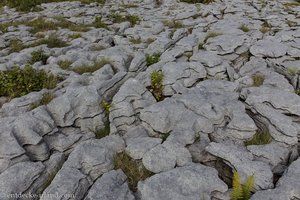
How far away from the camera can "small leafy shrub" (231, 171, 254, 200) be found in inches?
202

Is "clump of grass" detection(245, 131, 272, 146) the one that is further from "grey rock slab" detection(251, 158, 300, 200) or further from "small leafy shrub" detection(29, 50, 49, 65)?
"small leafy shrub" detection(29, 50, 49, 65)

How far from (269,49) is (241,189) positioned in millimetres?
7879

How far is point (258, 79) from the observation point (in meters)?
9.29

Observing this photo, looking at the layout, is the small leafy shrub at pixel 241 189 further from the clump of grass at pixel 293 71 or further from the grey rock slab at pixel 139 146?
the clump of grass at pixel 293 71

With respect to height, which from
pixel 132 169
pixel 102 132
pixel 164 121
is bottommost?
pixel 102 132

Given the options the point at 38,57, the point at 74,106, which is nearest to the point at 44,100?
the point at 74,106

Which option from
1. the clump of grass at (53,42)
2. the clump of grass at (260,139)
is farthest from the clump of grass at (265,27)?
the clump of grass at (53,42)

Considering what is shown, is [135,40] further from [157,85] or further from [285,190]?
[285,190]

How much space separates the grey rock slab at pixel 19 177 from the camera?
5.45m

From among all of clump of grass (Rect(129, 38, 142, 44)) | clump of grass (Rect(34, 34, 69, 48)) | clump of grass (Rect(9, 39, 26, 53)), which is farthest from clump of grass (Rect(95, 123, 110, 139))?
clump of grass (Rect(9, 39, 26, 53))

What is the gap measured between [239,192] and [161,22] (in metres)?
14.2

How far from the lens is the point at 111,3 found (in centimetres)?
2509

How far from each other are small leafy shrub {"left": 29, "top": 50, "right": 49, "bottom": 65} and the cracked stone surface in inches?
10.0

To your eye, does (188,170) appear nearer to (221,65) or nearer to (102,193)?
(102,193)
